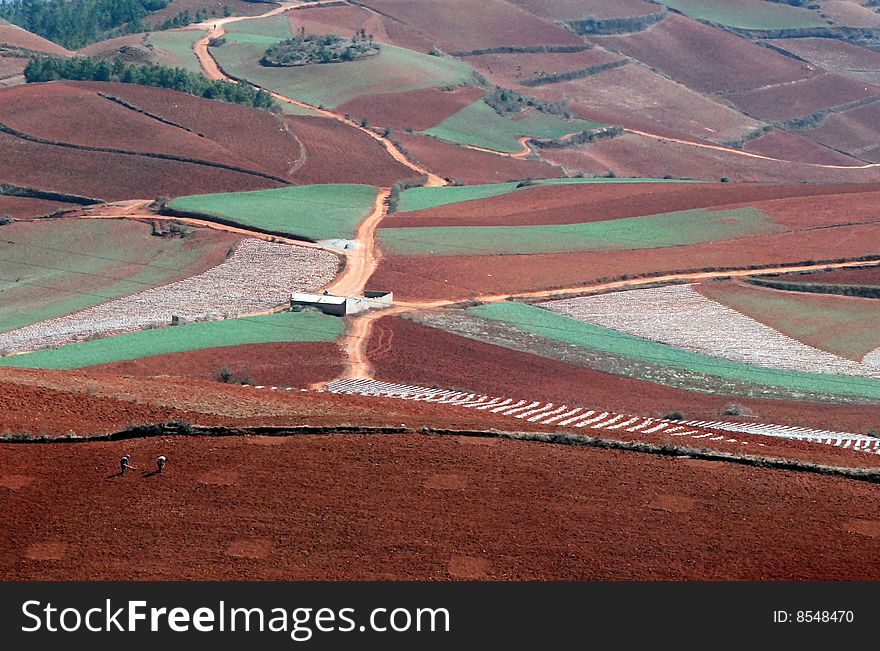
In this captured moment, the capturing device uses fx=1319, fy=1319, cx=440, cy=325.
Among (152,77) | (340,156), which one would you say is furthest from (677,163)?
(152,77)

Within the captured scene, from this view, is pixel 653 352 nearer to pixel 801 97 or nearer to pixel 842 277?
pixel 842 277

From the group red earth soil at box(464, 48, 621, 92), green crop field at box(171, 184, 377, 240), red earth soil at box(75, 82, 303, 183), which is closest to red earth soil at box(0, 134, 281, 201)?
green crop field at box(171, 184, 377, 240)

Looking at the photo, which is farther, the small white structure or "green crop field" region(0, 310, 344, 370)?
the small white structure

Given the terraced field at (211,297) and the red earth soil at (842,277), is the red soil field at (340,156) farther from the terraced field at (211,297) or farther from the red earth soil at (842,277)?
the red earth soil at (842,277)

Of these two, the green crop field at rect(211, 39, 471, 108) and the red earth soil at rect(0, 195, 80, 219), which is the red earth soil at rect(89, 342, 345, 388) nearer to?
the red earth soil at rect(0, 195, 80, 219)

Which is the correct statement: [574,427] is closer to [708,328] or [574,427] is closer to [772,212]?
[708,328]
